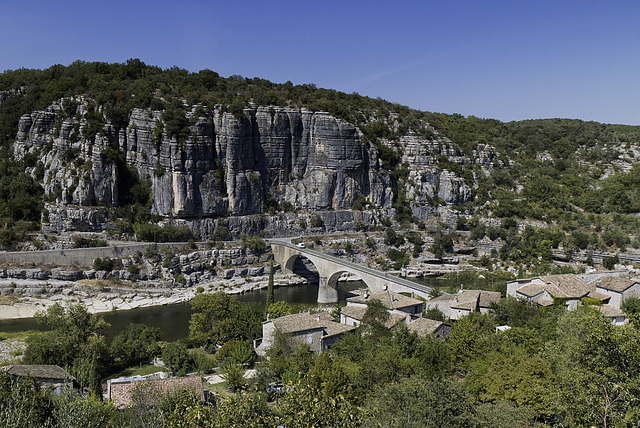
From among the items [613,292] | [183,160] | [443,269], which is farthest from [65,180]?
[613,292]

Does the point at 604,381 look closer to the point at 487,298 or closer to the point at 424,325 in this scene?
the point at 424,325

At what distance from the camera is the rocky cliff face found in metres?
54.5

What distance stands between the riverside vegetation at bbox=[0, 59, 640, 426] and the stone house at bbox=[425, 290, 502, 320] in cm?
161

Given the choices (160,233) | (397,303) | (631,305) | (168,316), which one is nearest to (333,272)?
(168,316)

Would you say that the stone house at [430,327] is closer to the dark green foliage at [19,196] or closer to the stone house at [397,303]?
the stone house at [397,303]

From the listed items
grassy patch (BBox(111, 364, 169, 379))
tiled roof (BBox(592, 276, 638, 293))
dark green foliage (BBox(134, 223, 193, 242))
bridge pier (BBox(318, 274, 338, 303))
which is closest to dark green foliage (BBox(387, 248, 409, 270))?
bridge pier (BBox(318, 274, 338, 303))

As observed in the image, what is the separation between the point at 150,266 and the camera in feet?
156

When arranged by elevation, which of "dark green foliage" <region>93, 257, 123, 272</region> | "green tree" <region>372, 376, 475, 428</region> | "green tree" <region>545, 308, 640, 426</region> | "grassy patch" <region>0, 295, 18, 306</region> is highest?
"green tree" <region>545, 308, 640, 426</region>

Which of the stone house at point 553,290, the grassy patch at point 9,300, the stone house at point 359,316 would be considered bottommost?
the grassy patch at point 9,300

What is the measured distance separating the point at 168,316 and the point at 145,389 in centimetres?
2165

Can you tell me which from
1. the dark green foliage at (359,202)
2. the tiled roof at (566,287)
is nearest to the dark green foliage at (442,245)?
the dark green foliage at (359,202)

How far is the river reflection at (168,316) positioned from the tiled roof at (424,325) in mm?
12619

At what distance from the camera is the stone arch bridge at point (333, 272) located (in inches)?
1488

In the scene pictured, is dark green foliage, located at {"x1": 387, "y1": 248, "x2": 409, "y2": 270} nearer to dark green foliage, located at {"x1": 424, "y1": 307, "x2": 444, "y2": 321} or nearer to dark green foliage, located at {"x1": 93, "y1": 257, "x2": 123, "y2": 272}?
dark green foliage, located at {"x1": 424, "y1": 307, "x2": 444, "y2": 321}
